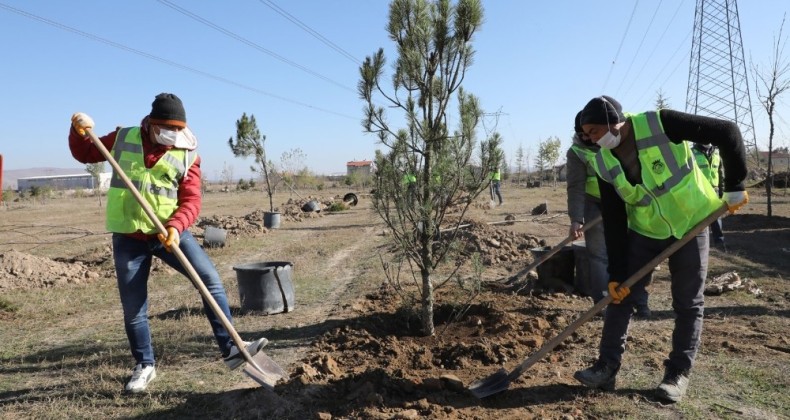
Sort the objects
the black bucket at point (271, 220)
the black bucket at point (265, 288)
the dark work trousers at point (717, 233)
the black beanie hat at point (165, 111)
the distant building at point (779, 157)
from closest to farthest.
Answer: the black beanie hat at point (165, 111) → the black bucket at point (265, 288) → the dark work trousers at point (717, 233) → the black bucket at point (271, 220) → the distant building at point (779, 157)

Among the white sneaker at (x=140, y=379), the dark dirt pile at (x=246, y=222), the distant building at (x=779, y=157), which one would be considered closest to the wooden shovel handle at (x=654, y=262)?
the white sneaker at (x=140, y=379)

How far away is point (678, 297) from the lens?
3047mm

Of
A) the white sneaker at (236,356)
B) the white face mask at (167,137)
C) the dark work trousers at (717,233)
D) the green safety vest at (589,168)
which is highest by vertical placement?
the white face mask at (167,137)

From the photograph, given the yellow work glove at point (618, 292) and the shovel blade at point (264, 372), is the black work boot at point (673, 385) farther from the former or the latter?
the shovel blade at point (264, 372)

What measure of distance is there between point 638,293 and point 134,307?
122 inches

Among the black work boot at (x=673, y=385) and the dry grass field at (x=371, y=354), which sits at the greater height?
the black work boot at (x=673, y=385)

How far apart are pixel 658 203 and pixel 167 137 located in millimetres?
2910

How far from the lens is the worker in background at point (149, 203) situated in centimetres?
319

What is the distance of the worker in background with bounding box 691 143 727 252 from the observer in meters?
5.93

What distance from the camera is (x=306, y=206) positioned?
60.2 feet

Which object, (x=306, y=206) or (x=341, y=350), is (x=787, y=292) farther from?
(x=306, y=206)

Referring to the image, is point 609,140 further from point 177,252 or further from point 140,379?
point 140,379

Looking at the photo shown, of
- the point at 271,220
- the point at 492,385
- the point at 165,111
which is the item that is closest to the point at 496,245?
the point at 492,385

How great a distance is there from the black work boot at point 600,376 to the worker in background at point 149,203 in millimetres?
1976
